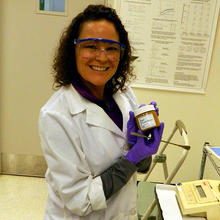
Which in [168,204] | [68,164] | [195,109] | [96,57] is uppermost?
[96,57]

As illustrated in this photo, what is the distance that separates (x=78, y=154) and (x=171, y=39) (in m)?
1.61

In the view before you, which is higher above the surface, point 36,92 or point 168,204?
point 36,92

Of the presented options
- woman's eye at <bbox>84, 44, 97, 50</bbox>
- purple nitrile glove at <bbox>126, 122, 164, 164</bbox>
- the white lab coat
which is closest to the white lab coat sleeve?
the white lab coat

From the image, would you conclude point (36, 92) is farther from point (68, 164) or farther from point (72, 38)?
point (68, 164)

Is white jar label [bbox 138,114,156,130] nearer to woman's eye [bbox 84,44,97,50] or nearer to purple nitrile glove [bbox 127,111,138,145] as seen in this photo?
purple nitrile glove [bbox 127,111,138,145]

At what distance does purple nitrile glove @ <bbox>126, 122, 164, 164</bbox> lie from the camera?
3.00ft

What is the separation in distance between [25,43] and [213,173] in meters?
2.12

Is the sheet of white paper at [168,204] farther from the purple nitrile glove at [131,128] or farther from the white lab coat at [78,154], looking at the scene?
the purple nitrile glove at [131,128]

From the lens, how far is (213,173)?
223 cm

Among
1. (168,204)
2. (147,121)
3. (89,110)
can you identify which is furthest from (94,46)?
(168,204)

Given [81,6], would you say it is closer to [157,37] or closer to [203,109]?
[157,37]

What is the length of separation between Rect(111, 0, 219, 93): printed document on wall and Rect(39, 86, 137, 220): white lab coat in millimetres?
1189

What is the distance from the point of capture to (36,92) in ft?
7.54

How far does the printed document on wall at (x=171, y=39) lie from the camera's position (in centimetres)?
201
